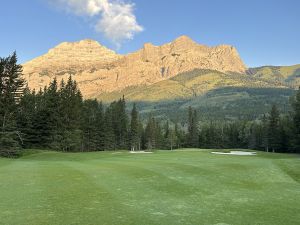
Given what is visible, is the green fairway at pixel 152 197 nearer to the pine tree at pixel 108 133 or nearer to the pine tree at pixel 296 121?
the pine tree at pixel 296 121

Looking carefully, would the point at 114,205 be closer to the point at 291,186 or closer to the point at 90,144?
the point at 291,186

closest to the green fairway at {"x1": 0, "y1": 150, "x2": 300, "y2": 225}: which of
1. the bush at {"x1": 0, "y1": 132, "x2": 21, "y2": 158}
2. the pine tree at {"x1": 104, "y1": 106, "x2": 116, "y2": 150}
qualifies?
the bush at {"x1": 0, "y1": 132, "x2": 21, "y2": 158}

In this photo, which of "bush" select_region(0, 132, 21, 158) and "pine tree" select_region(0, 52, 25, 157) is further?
"pine tree" select_region(0, 52, 25, 157)

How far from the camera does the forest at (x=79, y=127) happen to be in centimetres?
6212

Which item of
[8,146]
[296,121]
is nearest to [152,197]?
[8,146]

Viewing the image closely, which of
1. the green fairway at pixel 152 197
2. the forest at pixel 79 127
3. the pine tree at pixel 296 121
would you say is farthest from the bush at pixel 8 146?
the pine tree at pixel 296 121

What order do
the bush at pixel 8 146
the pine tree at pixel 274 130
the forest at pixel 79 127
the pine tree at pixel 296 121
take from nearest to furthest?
the bush at pixel 8 146 → the forest at pixel 79 127 → the pine tree at pixel 296 121 → the pine tree at pixel 274 130

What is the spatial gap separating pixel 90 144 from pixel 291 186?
86977 millimetres

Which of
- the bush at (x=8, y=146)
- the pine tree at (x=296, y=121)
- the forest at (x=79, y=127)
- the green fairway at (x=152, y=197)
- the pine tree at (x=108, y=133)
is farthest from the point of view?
the pine tree at (x=108, y=133)

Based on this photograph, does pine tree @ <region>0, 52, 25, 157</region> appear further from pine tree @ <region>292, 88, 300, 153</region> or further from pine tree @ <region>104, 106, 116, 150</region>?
pine tree @ <region>292, 88, 300, 153</region>

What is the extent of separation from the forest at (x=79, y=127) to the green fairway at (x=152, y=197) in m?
39.9

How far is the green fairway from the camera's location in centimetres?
1348

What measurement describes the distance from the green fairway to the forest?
39.9m

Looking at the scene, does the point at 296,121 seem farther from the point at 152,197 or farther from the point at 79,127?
the point at 152,197
